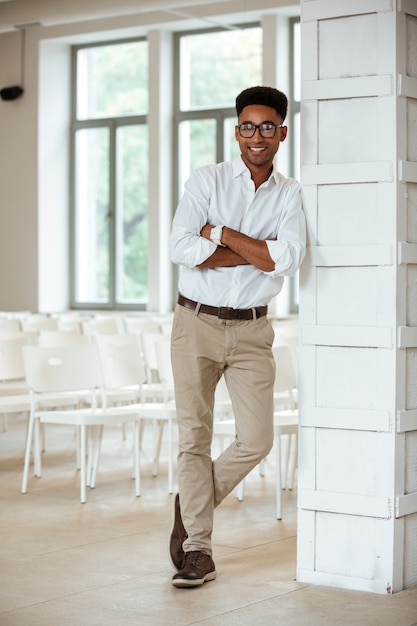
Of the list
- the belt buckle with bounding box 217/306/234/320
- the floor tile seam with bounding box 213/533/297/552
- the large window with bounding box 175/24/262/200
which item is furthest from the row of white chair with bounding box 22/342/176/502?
the large window with bounding box 175/24/262/200

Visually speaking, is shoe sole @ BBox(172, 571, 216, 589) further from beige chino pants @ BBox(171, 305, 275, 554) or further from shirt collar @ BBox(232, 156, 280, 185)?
shirt collar @ BBox(232, 156, 280, 185)

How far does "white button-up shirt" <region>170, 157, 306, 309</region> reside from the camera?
4.27 m

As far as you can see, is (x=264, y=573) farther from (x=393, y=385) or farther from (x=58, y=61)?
(x=58, y=61)

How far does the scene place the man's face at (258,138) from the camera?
4230 mm

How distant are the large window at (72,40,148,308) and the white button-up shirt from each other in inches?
386

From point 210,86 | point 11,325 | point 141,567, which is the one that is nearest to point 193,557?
point 141,567

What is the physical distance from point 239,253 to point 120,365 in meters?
2.75

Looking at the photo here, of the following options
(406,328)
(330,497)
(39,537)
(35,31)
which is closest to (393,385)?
(406,328)

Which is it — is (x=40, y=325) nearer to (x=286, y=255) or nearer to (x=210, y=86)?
(x=210, y=86)

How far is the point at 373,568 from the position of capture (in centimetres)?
409

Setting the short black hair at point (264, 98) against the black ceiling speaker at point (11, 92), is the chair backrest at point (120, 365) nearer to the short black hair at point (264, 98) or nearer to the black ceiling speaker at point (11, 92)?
the short black hair at point (264, 98)

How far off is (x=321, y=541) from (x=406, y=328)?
894 millimetres

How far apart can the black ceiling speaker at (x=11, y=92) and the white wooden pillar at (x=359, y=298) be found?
10437 mm

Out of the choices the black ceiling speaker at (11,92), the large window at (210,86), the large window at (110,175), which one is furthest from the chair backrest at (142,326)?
the black ceiling speaker at (11,92)
